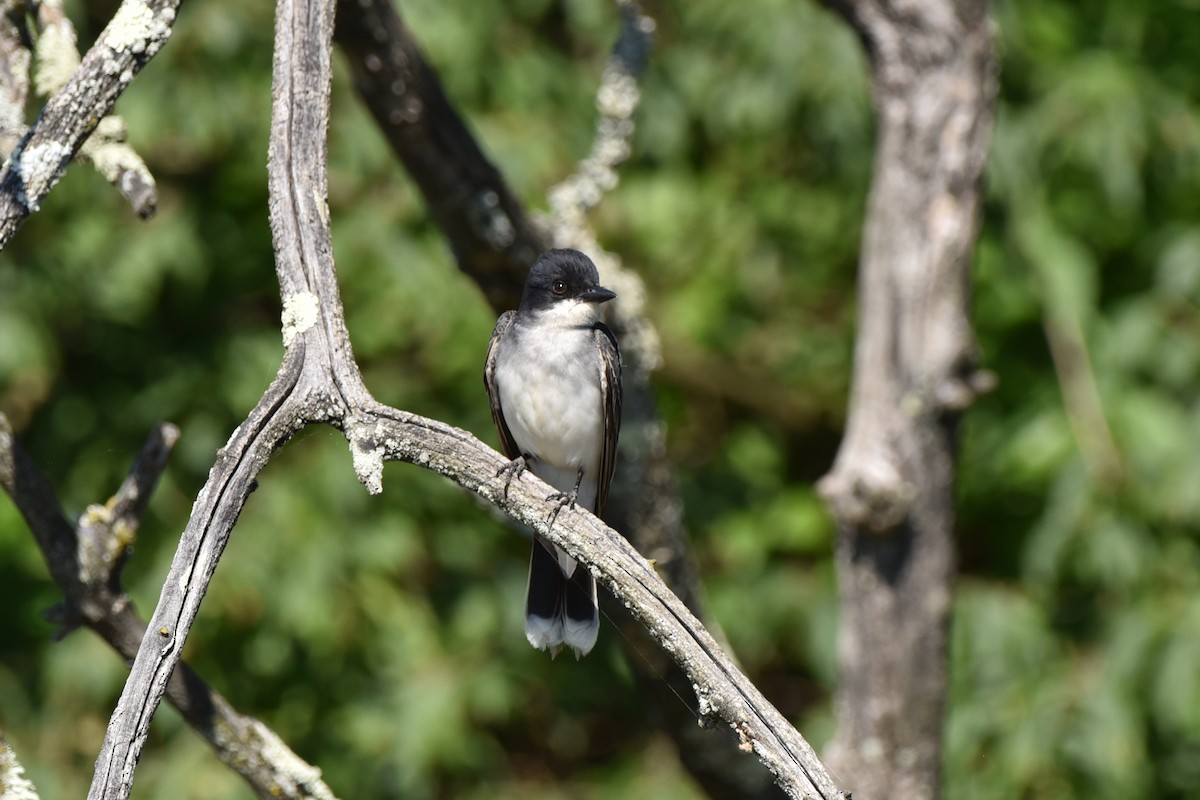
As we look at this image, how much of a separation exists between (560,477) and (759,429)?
1.78m

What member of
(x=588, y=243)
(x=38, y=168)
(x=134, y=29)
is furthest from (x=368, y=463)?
(x=588, y=243)

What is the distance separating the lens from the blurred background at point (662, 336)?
4.90 metres

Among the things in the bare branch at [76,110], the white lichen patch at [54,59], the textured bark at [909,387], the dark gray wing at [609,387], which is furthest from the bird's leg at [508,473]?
the textured bark at [909,387]

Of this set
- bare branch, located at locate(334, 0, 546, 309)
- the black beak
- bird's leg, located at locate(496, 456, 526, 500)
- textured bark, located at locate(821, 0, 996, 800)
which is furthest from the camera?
textured bark, located at locate(821, 0, 996, 800)

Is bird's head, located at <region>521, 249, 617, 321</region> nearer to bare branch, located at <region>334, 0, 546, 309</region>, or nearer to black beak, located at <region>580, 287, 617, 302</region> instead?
black beak, located at <region>580, 287, 617, 302</region>

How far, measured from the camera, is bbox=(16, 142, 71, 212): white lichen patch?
2.24 meters

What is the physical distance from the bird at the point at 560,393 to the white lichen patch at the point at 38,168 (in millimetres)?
1496

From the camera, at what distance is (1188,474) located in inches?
190

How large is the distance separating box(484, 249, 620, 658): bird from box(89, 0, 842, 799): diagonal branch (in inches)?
47.0

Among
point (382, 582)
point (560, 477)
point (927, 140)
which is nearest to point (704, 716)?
point (560, 477)

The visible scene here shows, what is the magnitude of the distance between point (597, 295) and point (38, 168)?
62.3 inches

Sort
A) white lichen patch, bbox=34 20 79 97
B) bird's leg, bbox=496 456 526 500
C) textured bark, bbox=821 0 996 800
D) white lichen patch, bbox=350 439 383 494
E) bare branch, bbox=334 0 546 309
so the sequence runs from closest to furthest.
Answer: white lichen patch, bbox=350 439 383 494
bird's leg, bbox=496 456 526 500
white lichen patch, bbox=34 20 79 97
bare branch, bbox=334 0 546 309
textured bark, bbox=821 0 996 800

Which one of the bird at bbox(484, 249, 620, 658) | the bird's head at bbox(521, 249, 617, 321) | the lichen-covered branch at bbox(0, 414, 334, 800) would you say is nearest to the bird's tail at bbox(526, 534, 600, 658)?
the bird at bbox(484, 249, 620, 658)

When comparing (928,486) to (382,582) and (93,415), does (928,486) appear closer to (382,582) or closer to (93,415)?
(382,582)
